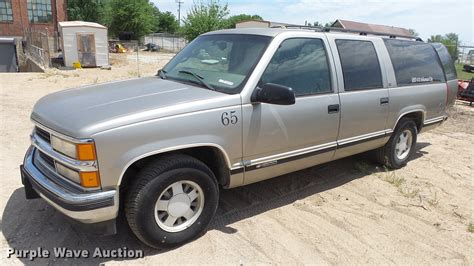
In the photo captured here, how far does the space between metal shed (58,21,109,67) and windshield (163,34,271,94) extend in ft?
76.5

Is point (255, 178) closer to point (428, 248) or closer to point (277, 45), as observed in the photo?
point (277, 45)

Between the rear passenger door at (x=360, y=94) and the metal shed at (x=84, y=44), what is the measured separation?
24.1m

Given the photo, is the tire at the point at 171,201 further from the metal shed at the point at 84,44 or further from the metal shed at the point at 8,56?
the metal shed at the point at 8,56

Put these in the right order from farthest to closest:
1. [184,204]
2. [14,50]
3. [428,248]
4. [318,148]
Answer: [14,50] → [318,148] → [428,248] → [184,204]

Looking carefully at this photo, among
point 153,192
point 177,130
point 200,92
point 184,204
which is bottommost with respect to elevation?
point 184,204

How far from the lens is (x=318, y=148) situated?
13.2ft

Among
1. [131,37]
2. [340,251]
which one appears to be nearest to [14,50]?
[131,37]

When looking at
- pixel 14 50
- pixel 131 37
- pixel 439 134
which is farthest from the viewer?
pixel 131 37

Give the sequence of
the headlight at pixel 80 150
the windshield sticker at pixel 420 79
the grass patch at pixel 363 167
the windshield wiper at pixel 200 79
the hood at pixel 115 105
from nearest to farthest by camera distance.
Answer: the headlight at pixel 80 150 < the hood at pixel 115 105 < the windshield wiper at pixel 200 79 < the windshield sticker at pixel 420 79 < the grass patch at pixel 363 167

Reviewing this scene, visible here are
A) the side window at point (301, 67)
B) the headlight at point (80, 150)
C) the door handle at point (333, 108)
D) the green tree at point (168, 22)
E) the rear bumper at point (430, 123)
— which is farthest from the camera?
the green tree at point (168, 22)

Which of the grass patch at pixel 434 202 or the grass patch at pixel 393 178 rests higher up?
the grass patch at pixel 393 178

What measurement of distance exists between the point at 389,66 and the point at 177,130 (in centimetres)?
320

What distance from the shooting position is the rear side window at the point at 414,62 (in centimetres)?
494

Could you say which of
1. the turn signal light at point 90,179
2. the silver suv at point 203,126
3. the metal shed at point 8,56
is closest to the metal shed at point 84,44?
the metal shed at point 8,56
